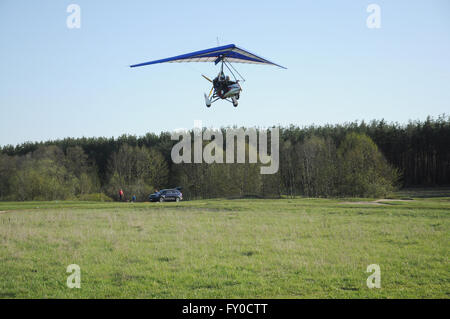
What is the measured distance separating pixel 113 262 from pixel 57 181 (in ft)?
152

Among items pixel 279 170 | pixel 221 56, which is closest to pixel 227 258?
pixel 221 56

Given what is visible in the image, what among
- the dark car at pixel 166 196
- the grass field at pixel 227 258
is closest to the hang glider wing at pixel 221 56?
the grass field at pixel 227 258

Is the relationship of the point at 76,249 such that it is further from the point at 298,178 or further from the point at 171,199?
the point at 298,178

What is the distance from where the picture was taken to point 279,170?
211ft

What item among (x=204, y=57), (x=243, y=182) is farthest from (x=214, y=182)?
(x=204, y=57)

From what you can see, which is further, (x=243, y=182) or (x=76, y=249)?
(x=243, y=182)

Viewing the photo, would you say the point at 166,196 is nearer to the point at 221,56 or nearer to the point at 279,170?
the point at 279,170

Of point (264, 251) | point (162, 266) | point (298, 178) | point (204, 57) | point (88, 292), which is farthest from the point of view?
point (298, 178)

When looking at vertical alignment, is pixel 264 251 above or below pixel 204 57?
below

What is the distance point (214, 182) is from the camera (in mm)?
57031

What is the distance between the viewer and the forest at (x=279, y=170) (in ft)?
165

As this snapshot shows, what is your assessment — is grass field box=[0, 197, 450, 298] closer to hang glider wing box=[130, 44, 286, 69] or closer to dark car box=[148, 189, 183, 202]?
hang glider wing box=[130, 44, 286, 69]

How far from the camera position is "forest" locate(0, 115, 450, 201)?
5034 cm

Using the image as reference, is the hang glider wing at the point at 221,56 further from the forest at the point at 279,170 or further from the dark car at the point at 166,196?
the forest at the point at 279,170
